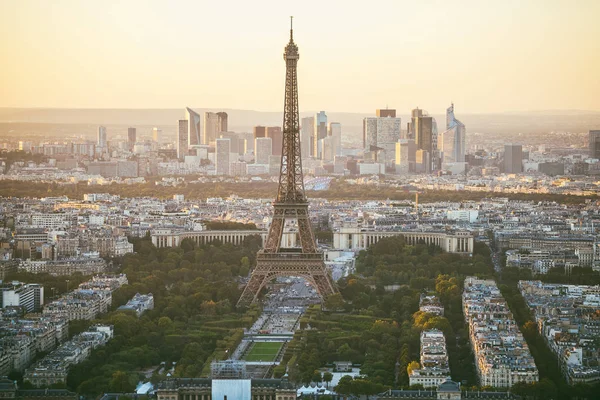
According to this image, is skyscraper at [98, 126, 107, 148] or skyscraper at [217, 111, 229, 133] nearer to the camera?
skyscraper at [217, 111, 229, 133]

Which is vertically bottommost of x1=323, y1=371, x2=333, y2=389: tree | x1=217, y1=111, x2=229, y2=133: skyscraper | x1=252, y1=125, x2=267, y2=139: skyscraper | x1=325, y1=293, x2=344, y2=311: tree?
x1=323, y1=371, x2=333, y2=389: tree

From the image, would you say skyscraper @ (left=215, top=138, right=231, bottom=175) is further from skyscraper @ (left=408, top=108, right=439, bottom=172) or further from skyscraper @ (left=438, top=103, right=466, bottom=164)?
skyscraper @ (left=438, top=103, right=466, bottom=164)

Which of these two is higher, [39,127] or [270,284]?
[39,127]

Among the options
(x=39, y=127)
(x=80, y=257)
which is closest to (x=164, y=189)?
(x=39, y=127)

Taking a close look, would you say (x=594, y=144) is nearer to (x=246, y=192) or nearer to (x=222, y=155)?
(x=246, y=192)

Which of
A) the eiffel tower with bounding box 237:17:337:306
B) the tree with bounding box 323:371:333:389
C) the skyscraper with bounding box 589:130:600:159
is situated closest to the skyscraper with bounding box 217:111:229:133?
the skyscraper with bounding box 589:130:600:159

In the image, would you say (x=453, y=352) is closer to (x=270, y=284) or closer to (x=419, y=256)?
(x=270, y=284)
